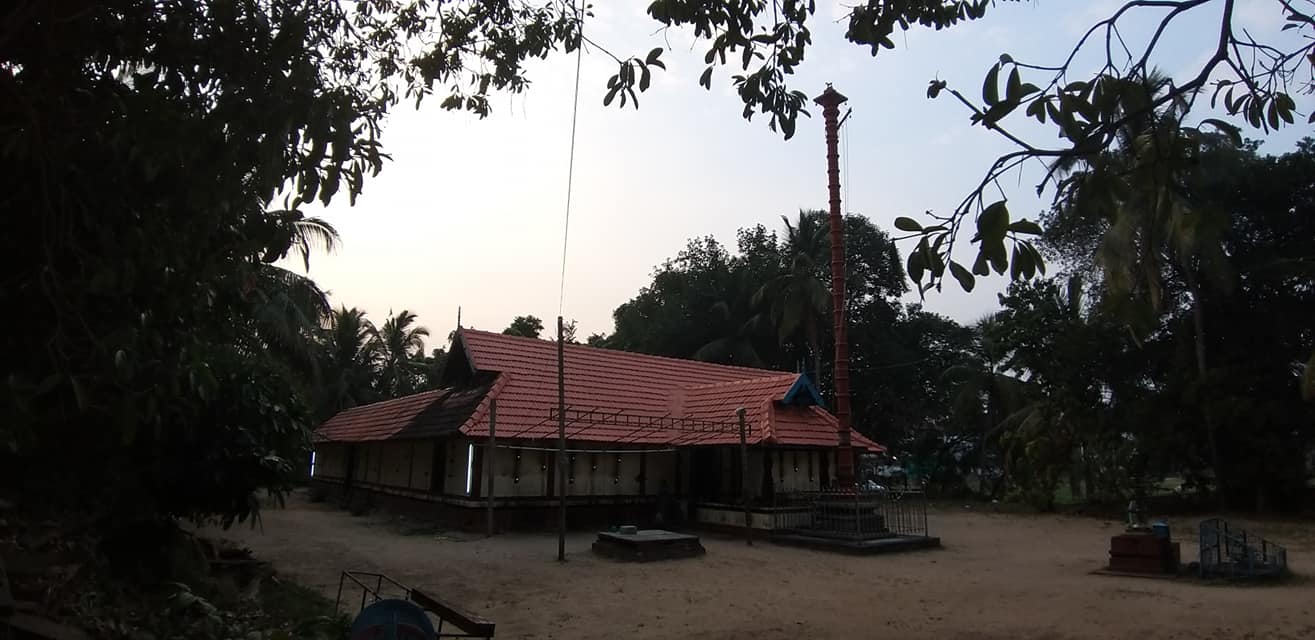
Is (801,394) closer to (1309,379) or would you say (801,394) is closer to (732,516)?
(732,516)

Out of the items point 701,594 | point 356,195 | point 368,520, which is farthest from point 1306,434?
point 356,195

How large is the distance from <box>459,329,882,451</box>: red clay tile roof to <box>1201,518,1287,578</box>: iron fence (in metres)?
7.77

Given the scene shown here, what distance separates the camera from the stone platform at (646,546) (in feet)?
41.9

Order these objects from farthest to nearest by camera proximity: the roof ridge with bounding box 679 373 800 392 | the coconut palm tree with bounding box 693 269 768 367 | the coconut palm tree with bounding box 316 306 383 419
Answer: the coconut palm tree with bounding box 693 269 768 367, the coconut palm tree with bounding box 316 306 383 419, the roof ridge with bounding box 679 373 800 392

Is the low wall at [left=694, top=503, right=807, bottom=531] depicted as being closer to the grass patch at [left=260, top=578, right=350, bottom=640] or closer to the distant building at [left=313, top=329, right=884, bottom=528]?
the distant building at [left=313, top=329, right=884, bottom=528]

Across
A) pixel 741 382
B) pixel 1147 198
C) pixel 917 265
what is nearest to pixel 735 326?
pixel 741 382

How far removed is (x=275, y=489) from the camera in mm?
8305

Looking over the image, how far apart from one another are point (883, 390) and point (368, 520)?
73.6ft

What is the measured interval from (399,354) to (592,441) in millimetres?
20565

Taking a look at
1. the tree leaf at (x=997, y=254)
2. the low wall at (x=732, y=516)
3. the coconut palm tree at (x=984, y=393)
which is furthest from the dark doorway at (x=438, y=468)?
the coconut palm tree at (x=984, y=393)

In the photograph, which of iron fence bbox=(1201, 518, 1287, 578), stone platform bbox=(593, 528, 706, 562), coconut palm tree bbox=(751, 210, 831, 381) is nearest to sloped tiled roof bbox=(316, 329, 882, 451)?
stone platform bbox=(593, 528, 706, 562)

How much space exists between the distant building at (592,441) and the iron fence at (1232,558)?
731cm

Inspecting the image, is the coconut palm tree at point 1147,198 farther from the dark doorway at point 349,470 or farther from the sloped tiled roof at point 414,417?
the dark doorway at point 349,470

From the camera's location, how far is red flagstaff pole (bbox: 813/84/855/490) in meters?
16.6
